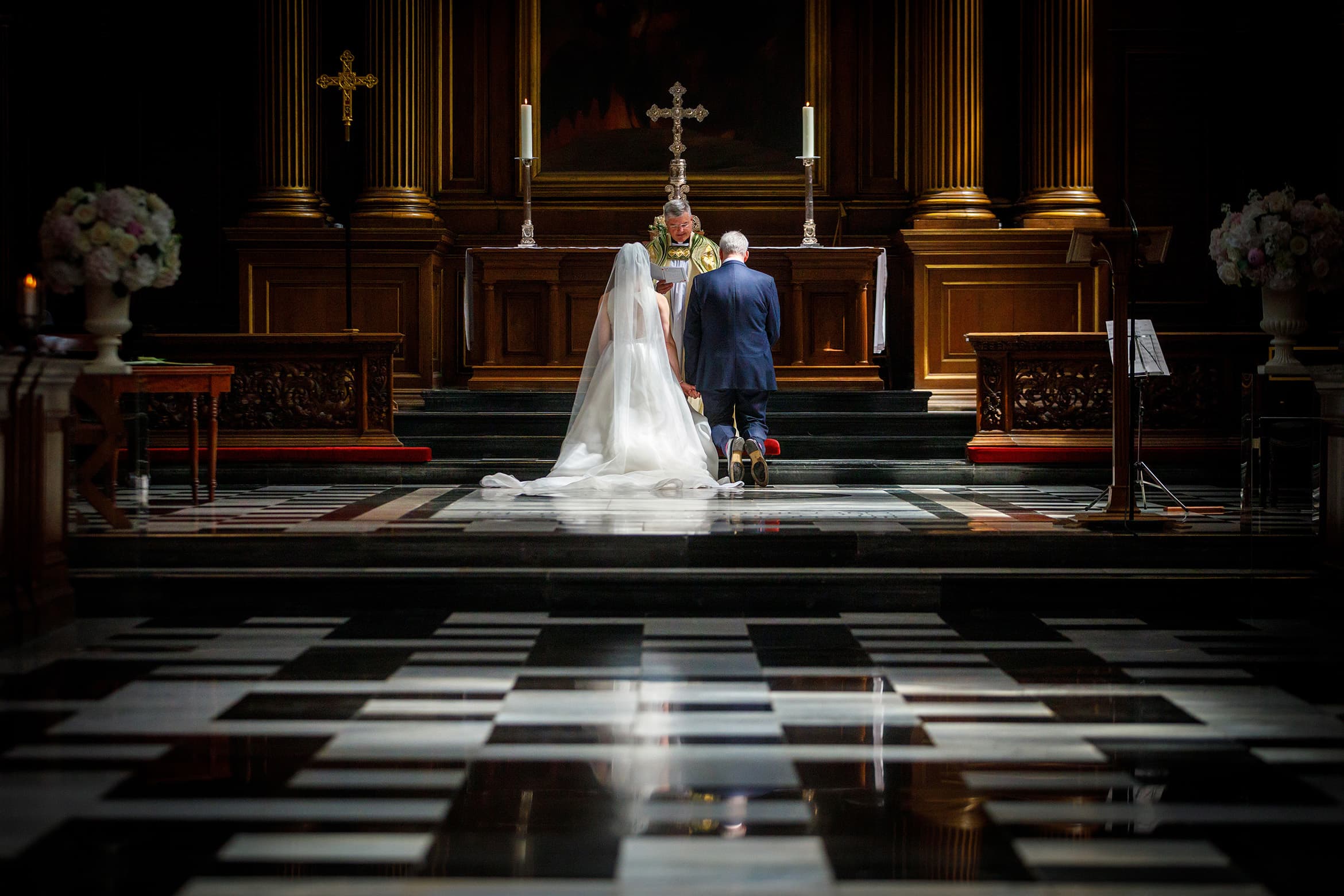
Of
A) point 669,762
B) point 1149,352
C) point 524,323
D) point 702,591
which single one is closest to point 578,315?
point 524,323

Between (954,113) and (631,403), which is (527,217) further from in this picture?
(954,113)

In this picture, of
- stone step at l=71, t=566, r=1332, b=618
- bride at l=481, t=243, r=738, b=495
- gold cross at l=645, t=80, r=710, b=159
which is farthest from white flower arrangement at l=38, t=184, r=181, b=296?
gold cross at l=645, t=80, r=710, b=159

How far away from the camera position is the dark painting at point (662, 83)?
1345 cm

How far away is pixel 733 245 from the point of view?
9.63m

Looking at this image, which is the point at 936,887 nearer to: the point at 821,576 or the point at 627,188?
the point at 821,576

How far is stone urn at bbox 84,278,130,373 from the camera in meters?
7.17

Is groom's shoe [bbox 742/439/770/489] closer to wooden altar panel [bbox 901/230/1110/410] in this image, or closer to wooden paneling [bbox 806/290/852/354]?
wooden paneling [bbox 806/290/852/354]

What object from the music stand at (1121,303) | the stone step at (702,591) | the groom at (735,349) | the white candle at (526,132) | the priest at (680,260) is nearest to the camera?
the stone step at (702,591)

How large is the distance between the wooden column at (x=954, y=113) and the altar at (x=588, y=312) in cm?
93

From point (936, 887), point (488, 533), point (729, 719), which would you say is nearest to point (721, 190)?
point (488, 533)

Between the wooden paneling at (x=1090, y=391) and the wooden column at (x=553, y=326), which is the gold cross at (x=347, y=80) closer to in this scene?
the wooden column at (x=553, y=326)

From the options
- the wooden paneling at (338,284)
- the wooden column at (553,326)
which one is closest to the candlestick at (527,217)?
the wooden column at (553,326)

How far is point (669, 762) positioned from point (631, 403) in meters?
6.04

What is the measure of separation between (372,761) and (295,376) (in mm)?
7308
